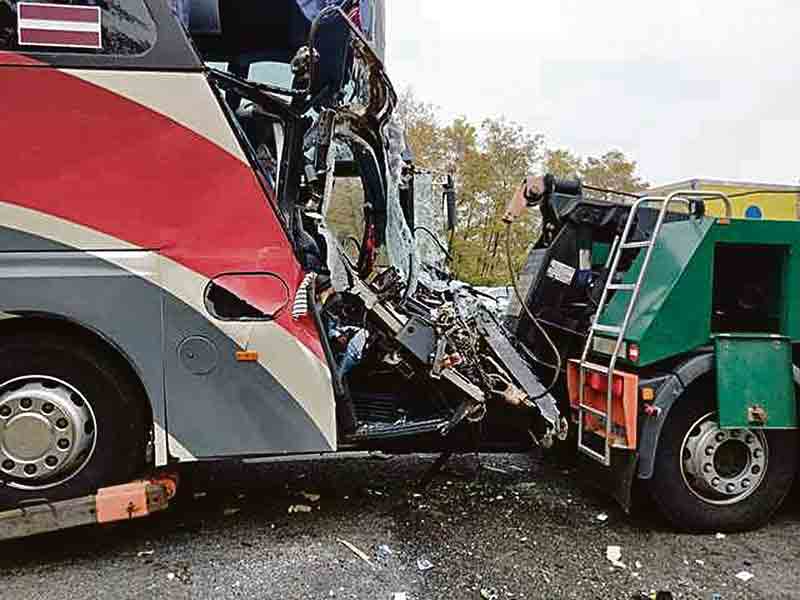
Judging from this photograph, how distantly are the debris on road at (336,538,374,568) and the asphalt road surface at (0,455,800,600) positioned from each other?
14 mm

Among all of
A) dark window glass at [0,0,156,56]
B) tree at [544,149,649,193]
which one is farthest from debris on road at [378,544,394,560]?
tree at [544,149,649,193]

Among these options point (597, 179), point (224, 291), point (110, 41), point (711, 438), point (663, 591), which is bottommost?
point (663, 591)

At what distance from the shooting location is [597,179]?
27406mm

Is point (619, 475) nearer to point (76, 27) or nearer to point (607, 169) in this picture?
point (76, 27)

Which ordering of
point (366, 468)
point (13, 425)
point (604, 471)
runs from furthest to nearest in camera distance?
point (366, 468), point (604, 471), point (13, 425)

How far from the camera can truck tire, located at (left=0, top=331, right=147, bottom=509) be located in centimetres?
319

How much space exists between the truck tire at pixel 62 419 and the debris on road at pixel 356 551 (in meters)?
1.13

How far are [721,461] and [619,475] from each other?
58 centimetres

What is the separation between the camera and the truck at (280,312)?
10.5 feet

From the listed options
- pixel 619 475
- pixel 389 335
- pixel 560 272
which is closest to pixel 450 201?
pixel 560 272

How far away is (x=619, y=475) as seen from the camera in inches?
147

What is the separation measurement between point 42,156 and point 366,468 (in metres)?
2.88

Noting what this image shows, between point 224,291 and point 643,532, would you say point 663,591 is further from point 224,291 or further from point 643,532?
point 224,291

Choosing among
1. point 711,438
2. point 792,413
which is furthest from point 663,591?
point 792,413
